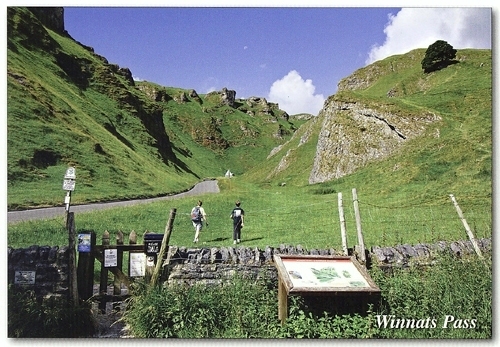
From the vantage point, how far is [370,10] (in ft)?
31.7

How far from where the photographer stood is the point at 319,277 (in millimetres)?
7520

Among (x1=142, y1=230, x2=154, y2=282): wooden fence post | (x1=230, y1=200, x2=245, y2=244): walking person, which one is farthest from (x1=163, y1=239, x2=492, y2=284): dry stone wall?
(x1=230, y1=200, x2=245, y2=244): walking person

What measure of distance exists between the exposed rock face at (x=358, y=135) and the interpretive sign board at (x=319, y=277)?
14271 mm

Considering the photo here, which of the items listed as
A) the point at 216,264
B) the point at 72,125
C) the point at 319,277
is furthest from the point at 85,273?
the point at 72,125

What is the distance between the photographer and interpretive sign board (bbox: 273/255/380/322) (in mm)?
7252

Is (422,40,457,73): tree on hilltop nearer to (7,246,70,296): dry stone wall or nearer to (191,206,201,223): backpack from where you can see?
(191,206,201,223): backpack

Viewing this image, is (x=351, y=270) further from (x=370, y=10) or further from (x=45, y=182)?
(x=45, y=182)

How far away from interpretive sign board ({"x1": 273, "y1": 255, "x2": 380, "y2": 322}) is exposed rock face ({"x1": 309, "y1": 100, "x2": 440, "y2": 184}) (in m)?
14.3

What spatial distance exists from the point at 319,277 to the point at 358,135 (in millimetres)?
19661

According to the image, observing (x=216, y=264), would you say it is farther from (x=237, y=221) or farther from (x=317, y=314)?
(x=237, y=221)

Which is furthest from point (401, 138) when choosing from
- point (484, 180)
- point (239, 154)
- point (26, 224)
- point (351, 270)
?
point (239, 154)

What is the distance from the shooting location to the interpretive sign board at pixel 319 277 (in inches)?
286

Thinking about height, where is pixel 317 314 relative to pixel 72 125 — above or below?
below

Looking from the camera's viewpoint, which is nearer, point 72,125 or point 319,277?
point 319,277
